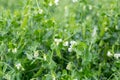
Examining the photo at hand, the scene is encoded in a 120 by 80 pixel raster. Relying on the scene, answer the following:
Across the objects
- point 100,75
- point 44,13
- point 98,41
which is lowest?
point 100,75

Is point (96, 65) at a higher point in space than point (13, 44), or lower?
lower

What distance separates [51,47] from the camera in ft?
7.58

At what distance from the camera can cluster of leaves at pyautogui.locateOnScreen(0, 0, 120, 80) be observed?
2.28m

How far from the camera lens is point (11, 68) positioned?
7.47 feet

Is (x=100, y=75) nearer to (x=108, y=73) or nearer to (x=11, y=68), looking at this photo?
(x=108, y=73)

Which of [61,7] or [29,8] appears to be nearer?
[29,8]

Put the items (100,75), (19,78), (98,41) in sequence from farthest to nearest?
1. (98,41)
2. (100,75)
3. (19,78)

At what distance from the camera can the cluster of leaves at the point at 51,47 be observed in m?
2.28

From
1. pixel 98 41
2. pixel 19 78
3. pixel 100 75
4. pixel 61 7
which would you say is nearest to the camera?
pixel 19 78

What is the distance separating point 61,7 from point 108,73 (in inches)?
95.9

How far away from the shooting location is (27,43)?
7.95ft

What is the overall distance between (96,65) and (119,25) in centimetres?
43

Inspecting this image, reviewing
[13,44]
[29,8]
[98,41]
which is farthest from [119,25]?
[13,44]

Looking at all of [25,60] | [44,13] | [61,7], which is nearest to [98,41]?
[44,13]
